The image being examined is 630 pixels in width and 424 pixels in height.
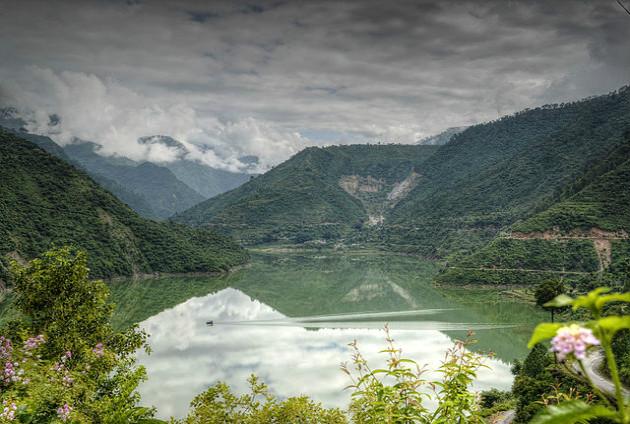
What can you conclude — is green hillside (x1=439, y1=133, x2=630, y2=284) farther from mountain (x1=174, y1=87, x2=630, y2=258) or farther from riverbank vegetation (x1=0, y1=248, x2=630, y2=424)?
riverbank vegetation (x1=0, y1=248, x2=630, y2=424)

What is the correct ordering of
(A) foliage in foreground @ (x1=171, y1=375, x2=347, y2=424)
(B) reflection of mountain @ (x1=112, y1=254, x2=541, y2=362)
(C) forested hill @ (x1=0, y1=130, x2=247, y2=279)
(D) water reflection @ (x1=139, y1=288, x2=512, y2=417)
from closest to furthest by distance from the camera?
1. (A) foliage in foreground @ (x1=171, y1=375, x2=347, y2=424)
2. (D) water reflection @ (x1=139, y1=288, x2=512, y2=417)
3. (B) reflection of mountain @ (x1=112, y1=254, x2=541, y2=362)
4. (C) forested hill @ (x1=0, y1=130, x2=247, y2=279)

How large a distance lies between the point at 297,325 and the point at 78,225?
43.9 meters

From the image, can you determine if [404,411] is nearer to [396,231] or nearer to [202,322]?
[202,322]

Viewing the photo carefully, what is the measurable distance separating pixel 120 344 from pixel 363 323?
121 ft

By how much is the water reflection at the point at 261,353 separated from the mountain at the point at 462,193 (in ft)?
167

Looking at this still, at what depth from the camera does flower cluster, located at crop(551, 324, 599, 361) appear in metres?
1.56

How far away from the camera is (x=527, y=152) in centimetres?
13588

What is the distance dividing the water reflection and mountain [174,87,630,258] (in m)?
50.9

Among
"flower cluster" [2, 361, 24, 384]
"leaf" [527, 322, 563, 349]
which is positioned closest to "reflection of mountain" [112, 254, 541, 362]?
"flower cluster" [2, 361, 24, 384]

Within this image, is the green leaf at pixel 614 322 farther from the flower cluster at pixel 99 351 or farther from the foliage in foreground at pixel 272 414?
the flower cluster at pixel 99 351

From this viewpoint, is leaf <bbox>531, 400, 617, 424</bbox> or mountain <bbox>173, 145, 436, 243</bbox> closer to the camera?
leaf <bbox>531, 400, 617, 424</bbox>

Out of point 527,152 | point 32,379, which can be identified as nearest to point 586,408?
point 32,379

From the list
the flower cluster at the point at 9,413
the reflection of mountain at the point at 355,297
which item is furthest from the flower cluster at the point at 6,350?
the reflection of mountain at the point at 355,297

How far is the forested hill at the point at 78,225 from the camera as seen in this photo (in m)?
67.6
